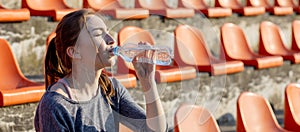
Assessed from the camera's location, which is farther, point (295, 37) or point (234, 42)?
point (295, 37)

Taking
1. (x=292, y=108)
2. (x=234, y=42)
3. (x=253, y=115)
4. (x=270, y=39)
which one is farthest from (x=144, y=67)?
(x=270, y=39)

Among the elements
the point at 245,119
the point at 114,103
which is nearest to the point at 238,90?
the point at 245,119

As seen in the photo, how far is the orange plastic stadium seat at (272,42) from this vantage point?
4426mm

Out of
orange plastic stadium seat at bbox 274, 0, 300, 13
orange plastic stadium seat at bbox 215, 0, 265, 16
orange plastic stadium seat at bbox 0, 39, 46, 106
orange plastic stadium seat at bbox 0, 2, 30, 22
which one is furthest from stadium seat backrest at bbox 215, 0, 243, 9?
orange plastic stadium seat at bbox 0, 39, 46, 106

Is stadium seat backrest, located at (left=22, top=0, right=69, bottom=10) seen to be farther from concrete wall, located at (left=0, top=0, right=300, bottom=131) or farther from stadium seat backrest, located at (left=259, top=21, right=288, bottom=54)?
stadium seat backrest, located at (left=259, top=21, right=288, bottom=54)

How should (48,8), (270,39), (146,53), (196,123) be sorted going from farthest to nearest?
(270,39)
(48,8)
(196,123)
(146,53)

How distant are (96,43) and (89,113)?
161mm

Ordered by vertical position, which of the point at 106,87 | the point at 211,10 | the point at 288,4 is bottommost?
the point at 288,4

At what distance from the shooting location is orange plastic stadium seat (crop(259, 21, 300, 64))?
443 cm

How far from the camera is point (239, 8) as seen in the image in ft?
15.2

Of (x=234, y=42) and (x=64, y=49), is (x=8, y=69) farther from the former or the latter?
(x=234, y=42)

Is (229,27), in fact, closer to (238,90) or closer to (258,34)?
(238,90)

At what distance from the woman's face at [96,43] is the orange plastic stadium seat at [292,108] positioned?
173 centimetres

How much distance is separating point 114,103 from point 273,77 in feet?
8.80
